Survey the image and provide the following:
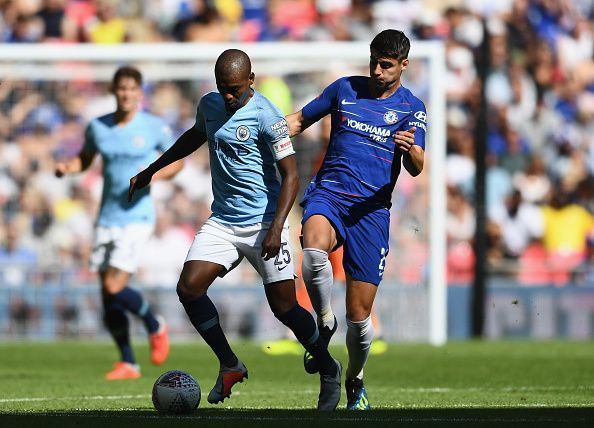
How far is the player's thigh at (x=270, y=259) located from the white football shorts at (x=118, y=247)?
413cm

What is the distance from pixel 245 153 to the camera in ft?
26.9

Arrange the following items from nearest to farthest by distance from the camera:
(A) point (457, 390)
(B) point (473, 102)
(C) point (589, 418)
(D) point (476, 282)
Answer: (C) point (589, 418) < (A) point (457, 390) < (D) point (476, 282) < (B) point (473, 102)

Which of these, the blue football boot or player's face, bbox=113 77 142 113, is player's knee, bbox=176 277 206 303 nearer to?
the blue football boot

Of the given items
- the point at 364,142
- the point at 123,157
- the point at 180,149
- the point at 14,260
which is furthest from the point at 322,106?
the point at 14,260

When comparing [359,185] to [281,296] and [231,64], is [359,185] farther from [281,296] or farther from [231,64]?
[231,64]

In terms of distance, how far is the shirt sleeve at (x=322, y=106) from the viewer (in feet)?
28.7

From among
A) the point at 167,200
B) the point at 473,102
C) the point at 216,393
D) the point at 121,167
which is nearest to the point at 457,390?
the point at 216,393

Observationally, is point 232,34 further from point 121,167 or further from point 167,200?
point 121,167

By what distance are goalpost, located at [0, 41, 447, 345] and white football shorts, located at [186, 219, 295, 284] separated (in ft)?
27.8

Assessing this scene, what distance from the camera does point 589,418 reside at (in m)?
7.30

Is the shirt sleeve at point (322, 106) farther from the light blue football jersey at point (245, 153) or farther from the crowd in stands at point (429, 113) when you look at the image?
the crowd in stands at point (429, 113)

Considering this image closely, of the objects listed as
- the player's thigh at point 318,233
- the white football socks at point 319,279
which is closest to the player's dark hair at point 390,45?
the player's thigh at point 318,233

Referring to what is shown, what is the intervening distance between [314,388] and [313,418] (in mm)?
3331

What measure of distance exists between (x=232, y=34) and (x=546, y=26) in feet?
16.6
